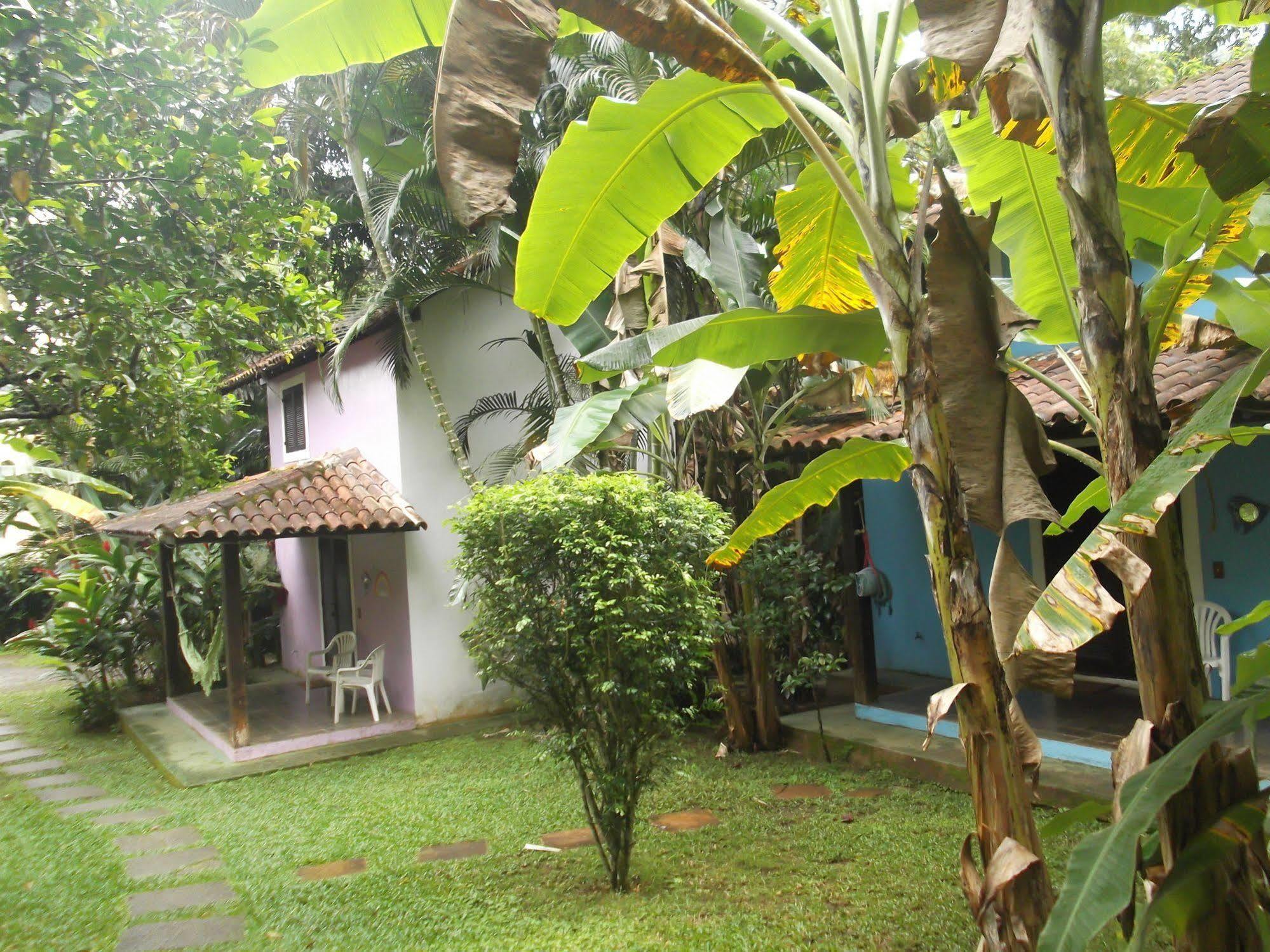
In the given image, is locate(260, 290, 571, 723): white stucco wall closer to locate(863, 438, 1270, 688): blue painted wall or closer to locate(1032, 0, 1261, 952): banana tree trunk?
locate(863, 438, 1270, 688): blue painted wall

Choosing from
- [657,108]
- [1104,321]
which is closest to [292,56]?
[657,108]

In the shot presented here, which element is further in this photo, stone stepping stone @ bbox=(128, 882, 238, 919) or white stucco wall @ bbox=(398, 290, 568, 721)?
white stucco wall @ bbox=(398, 290, 568, 721)

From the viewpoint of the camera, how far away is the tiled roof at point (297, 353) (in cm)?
1003

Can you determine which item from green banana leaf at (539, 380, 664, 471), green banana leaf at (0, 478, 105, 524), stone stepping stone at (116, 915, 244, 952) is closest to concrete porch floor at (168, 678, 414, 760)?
green banana leaf at (0, 478, 105, 524)

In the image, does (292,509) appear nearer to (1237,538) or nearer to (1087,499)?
(1087,499)

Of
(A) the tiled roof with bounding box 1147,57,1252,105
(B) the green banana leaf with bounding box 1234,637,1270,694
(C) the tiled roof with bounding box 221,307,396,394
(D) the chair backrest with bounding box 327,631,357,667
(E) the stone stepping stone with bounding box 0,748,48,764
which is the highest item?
(A) the tiled roof with bounding box 1147,57,1252,105

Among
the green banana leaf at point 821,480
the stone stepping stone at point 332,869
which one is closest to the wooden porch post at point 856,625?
the green banana leaf at point 821,480

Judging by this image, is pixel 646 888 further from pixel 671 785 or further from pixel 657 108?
pixel 657 108

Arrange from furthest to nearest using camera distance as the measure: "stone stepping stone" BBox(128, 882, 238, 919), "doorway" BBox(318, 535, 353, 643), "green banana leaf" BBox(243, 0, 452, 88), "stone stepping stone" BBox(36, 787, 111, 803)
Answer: "doorway" BBox(318, 535, 353, 643), "stone stepping stone" BBox(36, 787, 111, 803), "stone stepping stone" BBox(128, 882, 238, 919), "green banana leaf" BBox(243, 0, 452, 88)

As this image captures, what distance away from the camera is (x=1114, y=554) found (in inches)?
98.2

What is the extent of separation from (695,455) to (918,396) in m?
6.09

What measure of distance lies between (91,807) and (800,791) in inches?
249

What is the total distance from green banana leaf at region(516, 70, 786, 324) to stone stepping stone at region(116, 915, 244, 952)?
389 cm

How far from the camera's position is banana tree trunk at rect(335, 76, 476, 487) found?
9812 mm
